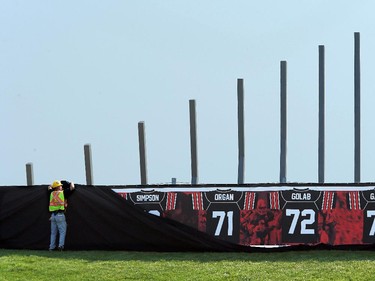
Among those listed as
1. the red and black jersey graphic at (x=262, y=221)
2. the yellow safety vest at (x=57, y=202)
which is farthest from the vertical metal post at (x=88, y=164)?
the red and black jersey graphic at (x=262, y=221)

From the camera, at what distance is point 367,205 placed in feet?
44.7

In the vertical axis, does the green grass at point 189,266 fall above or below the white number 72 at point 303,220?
below

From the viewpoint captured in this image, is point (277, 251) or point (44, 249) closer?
point (277, 251)

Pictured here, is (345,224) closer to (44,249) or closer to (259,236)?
(259,236)

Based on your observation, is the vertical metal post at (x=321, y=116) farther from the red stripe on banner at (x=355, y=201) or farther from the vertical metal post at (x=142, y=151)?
the red stripe on banner at (x=355, y=201)

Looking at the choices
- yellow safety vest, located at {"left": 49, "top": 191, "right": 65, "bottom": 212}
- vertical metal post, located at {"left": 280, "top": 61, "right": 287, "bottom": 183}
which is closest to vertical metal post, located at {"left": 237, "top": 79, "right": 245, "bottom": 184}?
vertical metal post, located at {"left": 280, "top": 61, "right": 287, "bottom": 183}

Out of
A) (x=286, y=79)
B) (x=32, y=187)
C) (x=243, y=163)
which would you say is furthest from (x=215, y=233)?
(x=286, y=79)

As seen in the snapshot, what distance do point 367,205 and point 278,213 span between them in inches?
78.7

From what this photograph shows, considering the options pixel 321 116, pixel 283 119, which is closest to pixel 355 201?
pixel 283 119

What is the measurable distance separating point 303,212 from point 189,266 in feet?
10.5

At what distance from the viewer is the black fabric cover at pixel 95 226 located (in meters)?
14.1

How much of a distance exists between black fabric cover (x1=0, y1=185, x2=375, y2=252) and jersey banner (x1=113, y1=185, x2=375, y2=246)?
0.25m

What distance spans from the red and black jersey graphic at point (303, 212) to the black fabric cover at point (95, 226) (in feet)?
1.70

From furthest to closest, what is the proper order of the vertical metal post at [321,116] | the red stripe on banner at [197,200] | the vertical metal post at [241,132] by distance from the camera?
the vertical metal post at [321,116], the vertical metal post at [241,132], the red stripe on banner at [197,200]
